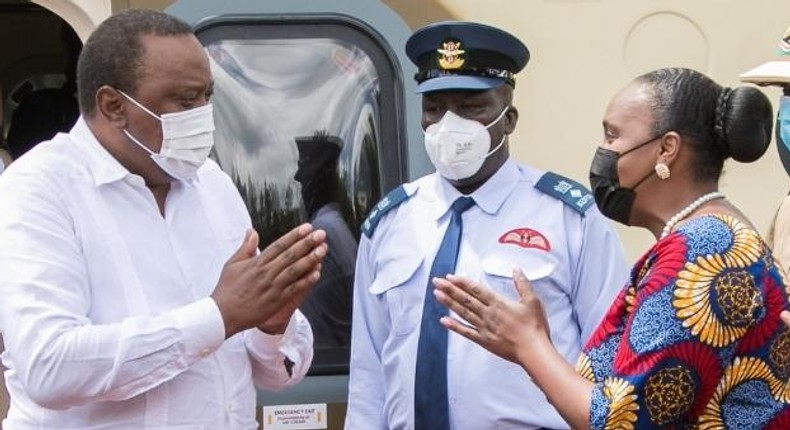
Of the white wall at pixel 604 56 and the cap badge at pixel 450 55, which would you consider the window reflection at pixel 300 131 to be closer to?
the white wall at pixel 604 56

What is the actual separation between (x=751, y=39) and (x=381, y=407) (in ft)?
6.31

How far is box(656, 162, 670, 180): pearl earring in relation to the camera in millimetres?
2488

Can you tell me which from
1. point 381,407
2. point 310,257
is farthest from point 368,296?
point 310,257

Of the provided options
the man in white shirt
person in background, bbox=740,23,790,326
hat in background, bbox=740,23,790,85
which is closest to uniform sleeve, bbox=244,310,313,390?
the man in white shirt

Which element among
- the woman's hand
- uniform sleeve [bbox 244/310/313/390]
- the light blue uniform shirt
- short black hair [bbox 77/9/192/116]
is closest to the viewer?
the woman's hand

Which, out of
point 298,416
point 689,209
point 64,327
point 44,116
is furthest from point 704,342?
point 44,116

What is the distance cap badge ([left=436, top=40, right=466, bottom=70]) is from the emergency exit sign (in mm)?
1202

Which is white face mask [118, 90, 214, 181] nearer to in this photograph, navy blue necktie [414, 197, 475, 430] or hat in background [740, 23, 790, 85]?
navy blue necktie [414, 197, 475, 430]

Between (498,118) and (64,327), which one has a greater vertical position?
(498,118)

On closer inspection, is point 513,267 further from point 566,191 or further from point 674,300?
point 674,300

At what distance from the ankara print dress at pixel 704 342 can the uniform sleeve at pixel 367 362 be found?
45.1 inches

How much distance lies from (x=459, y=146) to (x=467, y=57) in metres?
0.27

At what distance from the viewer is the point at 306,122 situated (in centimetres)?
420

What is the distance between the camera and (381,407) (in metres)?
3.42
